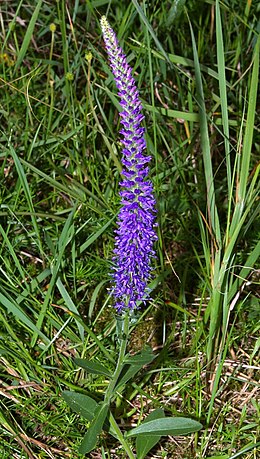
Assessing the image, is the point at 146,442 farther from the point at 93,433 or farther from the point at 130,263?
the point at 130,263

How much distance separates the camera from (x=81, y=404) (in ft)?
7.59

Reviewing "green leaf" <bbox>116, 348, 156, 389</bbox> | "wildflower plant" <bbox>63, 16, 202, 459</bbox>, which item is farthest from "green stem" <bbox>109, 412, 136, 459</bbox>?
"green leaf" <bbox>116, 348, 156, 389</bbox>

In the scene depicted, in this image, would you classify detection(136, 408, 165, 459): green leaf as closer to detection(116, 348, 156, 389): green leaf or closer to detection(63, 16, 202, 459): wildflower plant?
detection(63, 16, 202, 459): wildflower plant

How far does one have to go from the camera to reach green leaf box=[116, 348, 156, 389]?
2252mm

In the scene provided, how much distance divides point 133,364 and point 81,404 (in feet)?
0.74

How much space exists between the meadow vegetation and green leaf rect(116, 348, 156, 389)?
0.28ft

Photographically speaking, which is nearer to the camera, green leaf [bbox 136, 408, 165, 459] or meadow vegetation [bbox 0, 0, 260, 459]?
green leaf [bbox 136, 408, 165, 459]

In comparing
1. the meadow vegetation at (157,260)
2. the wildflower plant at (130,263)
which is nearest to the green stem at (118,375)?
the wildflower plant at (130,263)

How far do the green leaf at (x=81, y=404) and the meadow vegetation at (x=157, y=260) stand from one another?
0.19 metres

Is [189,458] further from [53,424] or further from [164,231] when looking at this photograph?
[164,231]

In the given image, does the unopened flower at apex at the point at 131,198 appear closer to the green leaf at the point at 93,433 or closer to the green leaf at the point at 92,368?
the green leaf at the point at 92,368

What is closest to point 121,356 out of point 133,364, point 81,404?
point 133,364

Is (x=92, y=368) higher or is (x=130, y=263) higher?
(x=130, y=263)

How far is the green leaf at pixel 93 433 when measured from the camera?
222 cm
